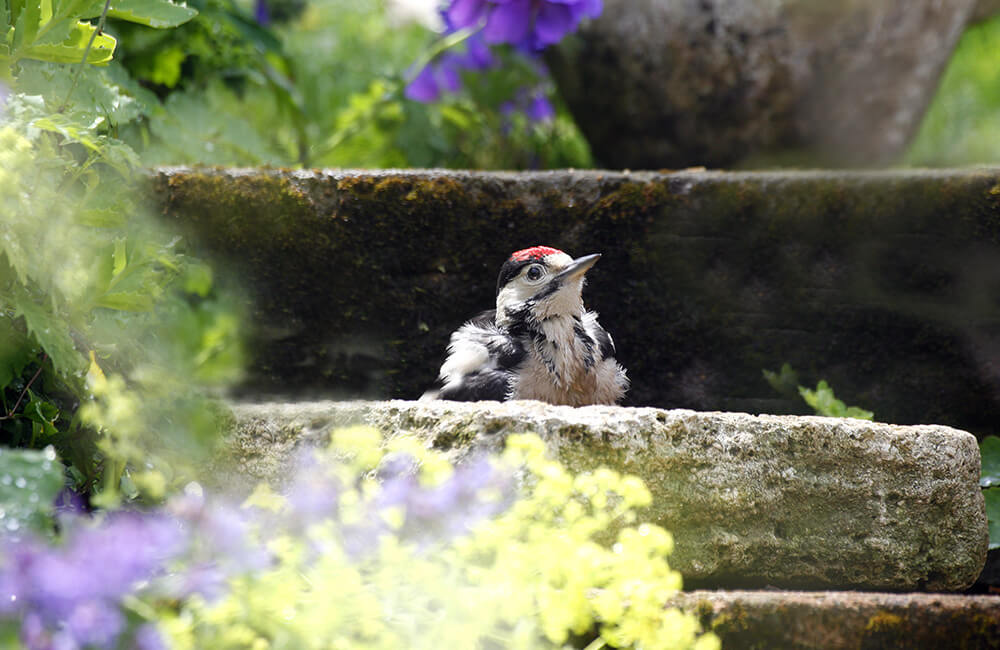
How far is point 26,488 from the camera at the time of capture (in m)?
1.46

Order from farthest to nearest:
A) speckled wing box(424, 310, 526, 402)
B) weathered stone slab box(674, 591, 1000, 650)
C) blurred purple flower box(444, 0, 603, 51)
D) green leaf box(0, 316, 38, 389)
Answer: blurred purple flower box(444, 0, 603, 51) → speckled wing box(424, 310, 526, 402) → green leaf box(0, 316, 38, 389) → weathered stone slab box(674, 591, 1000, 650)

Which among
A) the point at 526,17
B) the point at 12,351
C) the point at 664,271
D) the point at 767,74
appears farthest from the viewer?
the point at 767,74

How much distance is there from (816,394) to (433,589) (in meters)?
1.77

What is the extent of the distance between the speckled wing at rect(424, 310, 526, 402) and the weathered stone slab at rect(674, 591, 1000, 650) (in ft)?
2.77

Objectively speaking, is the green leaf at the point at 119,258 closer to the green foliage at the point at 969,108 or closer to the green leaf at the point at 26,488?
the green leaf at the point at 26,488

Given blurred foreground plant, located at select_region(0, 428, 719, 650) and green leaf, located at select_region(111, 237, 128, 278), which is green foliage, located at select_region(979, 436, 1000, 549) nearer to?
blurred foreground plant, located at select_region(0, 428, 719, 650)

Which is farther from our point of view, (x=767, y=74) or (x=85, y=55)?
(x=767, y=74)

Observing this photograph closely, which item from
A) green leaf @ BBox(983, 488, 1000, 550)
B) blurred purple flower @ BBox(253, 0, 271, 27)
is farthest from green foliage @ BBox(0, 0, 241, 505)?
blurred purple flower @ BBox(253, 0, 271, 27)

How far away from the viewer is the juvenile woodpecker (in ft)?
8.22

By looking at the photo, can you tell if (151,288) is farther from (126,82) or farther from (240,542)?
(126,82)

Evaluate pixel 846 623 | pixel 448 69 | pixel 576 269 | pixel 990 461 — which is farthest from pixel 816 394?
pixel 448 69

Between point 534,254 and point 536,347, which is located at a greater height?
point 534,254

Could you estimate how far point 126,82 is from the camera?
10.7ft

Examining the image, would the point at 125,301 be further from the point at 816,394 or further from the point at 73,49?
the point at 816,394
